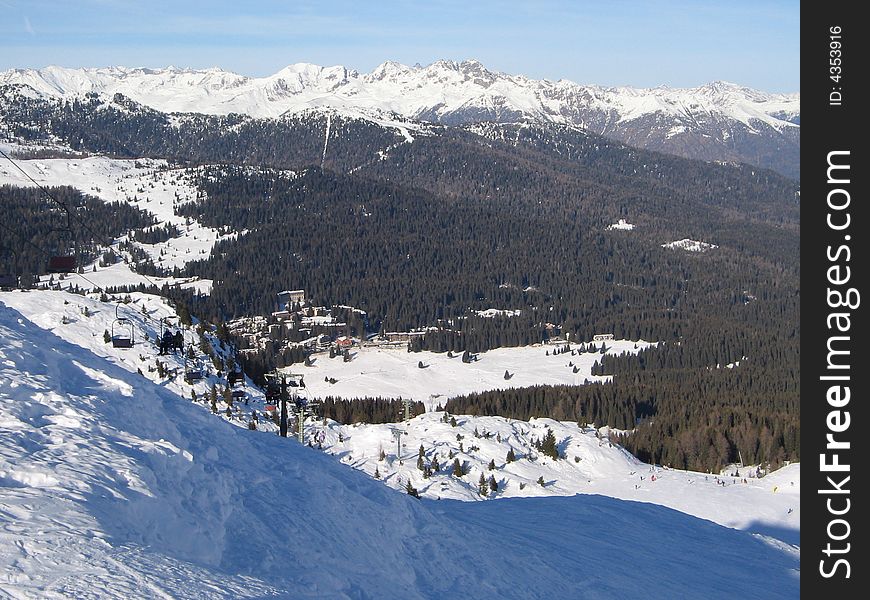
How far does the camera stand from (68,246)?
185875 millimetres

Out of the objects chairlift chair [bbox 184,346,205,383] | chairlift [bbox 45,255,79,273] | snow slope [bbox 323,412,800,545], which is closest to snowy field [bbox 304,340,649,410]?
snow slope [bbox 323,412,800,545]

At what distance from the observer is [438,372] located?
12256 centimetres

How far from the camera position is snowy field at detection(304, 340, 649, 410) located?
108 m

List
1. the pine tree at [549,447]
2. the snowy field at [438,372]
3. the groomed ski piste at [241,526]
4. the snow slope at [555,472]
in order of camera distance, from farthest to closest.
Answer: the snowy field at [438,372], the pine tree at [549,447], the snow slope at [555,472], the groomed ski piste at [241,526]

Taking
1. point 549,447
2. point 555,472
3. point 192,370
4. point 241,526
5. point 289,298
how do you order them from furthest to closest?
point 289,298
point 549,447
point 555,472
point 192,370
point 241,526

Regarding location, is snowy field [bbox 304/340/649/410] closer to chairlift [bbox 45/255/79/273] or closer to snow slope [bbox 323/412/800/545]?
snow slope [bbox 323/412/800/545]

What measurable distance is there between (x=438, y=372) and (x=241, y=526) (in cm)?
10768

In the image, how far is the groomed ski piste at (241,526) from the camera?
40.4 feet

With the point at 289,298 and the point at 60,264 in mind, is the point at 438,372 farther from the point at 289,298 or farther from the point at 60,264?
the point at 60,264

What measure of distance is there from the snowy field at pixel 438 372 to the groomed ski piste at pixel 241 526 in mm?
71505

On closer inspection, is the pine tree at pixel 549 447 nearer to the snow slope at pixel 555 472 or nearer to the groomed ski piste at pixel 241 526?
the snow slope at pixel 555 472

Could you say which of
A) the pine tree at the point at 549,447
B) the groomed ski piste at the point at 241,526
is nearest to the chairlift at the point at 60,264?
the groomed ski piste at the point at 241,526

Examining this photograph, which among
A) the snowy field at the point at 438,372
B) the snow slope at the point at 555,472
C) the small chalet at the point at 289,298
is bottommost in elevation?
Result: the snowy field at the point at 438,372

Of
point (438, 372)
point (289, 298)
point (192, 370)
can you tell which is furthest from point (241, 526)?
point (289, 298)
